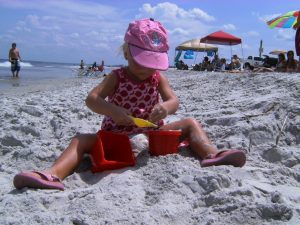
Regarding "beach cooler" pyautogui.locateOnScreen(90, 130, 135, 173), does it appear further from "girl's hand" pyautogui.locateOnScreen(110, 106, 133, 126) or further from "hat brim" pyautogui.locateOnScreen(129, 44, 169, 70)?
"hat brim" pyautogui.locateOnScreen(129, 44, 169, 70)

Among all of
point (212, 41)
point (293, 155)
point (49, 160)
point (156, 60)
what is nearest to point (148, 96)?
point (156, 60)

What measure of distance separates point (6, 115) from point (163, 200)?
243 centimetres

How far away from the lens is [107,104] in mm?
2439

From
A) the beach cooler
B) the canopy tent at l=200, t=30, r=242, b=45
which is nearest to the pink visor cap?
the beach cooler

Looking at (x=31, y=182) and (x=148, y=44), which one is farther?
(x=148, y=44)

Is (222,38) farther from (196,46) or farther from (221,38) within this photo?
(196,46)

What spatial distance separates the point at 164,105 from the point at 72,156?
2.11 ft

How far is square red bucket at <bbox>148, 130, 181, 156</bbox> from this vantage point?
7.89 feet

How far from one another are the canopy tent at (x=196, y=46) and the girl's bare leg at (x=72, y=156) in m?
22.0

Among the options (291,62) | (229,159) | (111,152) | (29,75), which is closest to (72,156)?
(111,152)

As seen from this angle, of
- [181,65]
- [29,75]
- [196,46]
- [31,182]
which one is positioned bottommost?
[29,75]

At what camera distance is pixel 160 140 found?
2.43 meters

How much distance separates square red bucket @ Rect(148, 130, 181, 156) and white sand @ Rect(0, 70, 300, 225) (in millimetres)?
80

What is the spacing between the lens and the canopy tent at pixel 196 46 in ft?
78.3
